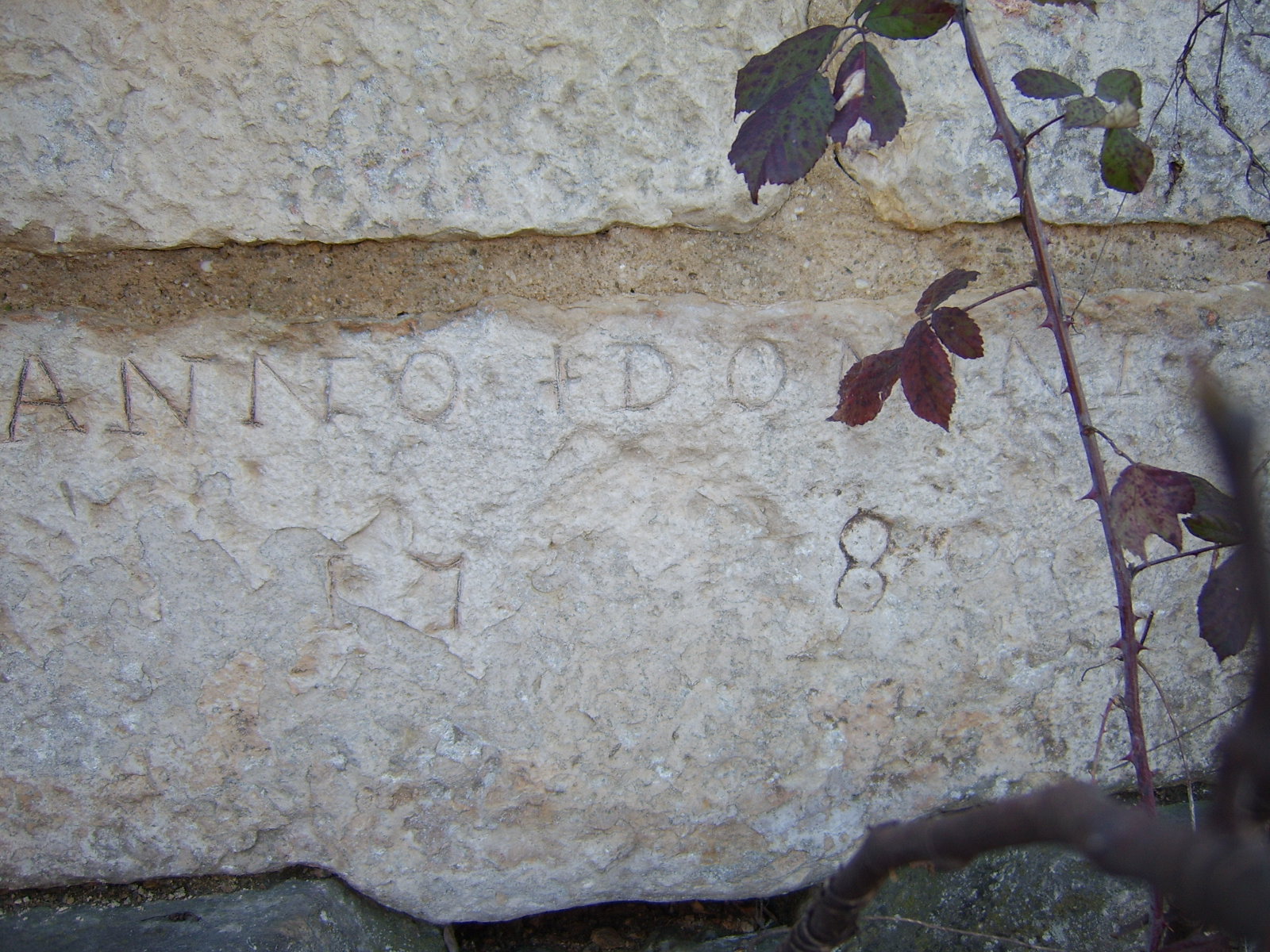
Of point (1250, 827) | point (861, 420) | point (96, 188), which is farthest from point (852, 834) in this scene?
point (96, 188)

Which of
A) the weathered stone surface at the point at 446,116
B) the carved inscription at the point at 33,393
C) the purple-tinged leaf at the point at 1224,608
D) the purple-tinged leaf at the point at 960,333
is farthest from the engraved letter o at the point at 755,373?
the carved inscription at the point at 33,393

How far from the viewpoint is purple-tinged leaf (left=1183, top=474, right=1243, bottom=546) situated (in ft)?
2.67

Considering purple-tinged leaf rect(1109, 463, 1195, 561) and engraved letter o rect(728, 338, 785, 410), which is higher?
engraved letter o rect(728, 338, 785, 410)

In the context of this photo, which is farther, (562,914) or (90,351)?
(562,914)

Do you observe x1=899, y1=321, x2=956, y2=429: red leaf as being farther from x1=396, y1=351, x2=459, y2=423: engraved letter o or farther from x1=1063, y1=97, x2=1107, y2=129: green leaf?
x1=396, y1=351, x2=459, y2=423: engraved letter o

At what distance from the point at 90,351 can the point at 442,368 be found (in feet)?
1.33

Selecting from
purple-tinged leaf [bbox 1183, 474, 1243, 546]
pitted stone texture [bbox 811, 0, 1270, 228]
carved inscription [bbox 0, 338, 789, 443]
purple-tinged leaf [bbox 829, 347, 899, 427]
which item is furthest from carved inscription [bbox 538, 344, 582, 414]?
purple-tinged leaf [bbox 1183, 474, 1243, 546]

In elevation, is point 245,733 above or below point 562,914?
above

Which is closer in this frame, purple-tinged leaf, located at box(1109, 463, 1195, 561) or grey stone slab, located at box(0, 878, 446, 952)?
purple-tinged leaf, located at box(1109, 463, 1195, 561)

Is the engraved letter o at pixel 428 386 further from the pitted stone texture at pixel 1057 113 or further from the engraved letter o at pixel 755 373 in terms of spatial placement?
the pitted stone texture at pixel 1057 113

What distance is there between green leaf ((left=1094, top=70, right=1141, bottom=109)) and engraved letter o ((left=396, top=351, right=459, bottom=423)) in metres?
0.73

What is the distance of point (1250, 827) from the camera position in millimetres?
500

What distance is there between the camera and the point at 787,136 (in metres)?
0.80

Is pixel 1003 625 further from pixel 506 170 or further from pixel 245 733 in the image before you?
pixel 245 733
